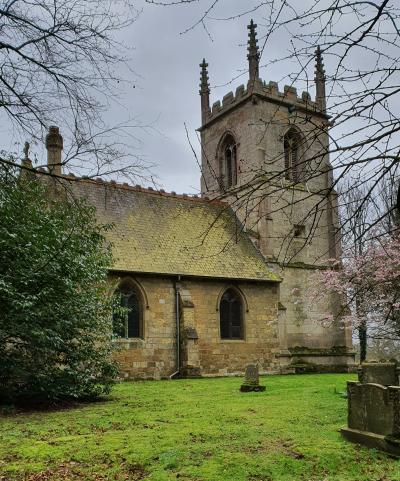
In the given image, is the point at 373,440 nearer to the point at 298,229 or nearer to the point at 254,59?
the point at 298,229

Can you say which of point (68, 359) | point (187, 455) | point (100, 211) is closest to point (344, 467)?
point (187, 455)

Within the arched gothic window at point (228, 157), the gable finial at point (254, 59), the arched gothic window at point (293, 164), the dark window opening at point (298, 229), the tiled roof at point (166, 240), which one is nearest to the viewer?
the arched gothic window at point (293, 164)

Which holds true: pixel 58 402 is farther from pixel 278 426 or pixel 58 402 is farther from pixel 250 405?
pixel 278 426

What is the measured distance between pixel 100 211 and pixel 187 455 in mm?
16777

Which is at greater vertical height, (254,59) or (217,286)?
(254,59)

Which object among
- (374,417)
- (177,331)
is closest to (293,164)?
(374,417)

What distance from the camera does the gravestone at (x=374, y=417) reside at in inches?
293

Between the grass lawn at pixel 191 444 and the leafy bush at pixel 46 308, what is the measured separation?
106cm

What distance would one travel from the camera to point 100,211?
2303 centimetres

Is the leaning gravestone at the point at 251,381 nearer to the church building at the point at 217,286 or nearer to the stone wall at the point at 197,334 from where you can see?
the church building at the point at 217,286

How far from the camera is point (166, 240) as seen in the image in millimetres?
23609

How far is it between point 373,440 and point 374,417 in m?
0.33

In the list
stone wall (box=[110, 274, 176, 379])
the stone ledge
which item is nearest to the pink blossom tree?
the stone ledge

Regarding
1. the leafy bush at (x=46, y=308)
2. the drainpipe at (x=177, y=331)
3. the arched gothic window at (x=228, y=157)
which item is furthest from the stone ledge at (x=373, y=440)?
the arched gothic window at (x=228, y=157)
